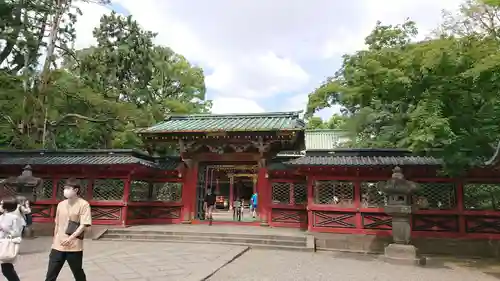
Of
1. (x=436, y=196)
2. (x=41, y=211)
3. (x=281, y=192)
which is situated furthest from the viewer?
(x=281, y=192)

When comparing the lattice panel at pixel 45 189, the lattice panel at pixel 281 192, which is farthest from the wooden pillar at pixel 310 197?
the lattice panel at pixel 45 189

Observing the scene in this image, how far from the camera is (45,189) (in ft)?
42.3

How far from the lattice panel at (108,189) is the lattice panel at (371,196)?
876cm

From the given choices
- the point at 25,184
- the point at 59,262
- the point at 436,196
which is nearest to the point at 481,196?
the point at 436,196

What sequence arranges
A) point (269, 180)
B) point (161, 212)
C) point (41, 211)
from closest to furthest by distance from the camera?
1. point (41, 211)
2. point (269, 180)
3. point (161, 212)

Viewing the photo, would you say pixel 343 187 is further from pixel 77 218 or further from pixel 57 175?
pixel 57 175

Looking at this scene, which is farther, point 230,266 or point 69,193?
point 230,266

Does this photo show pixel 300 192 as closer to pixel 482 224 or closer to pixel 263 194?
pixel 263 194

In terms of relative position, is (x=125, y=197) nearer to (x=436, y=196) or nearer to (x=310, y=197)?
(x=310, y=197)

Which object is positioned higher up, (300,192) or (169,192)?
(300,192)

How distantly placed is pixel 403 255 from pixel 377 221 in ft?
7.97

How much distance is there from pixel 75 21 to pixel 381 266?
19238mm

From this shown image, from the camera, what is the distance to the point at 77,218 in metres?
4.44

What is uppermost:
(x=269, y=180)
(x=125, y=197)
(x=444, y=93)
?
(x=444, y=93)
